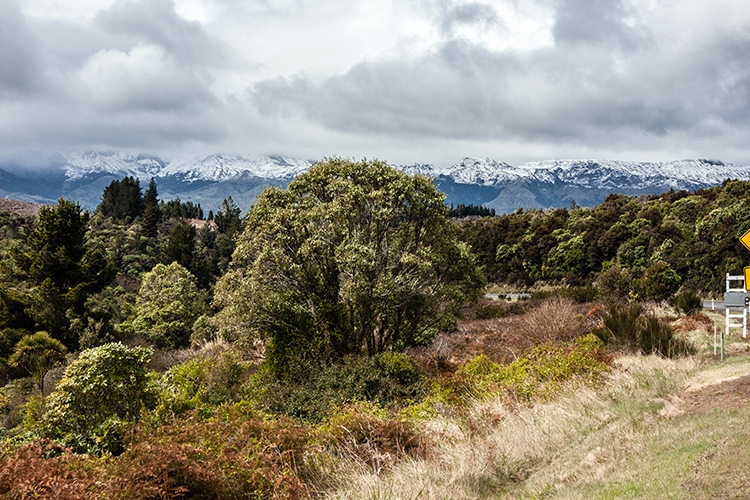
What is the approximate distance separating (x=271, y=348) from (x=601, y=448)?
1117 cm

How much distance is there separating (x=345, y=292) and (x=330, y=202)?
120 inches

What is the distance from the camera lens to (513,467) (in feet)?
21.1

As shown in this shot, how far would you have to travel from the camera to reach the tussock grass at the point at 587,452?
4.82 metres

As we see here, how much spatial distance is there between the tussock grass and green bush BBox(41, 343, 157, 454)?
13.8ft

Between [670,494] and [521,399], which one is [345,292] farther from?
[670,494]

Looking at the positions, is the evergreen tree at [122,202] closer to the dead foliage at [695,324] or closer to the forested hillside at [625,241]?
the forested hillside at [625,241]

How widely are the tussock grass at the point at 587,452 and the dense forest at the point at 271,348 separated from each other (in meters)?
0.88

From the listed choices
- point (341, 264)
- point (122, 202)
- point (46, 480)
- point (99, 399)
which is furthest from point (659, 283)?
point (122, 202)

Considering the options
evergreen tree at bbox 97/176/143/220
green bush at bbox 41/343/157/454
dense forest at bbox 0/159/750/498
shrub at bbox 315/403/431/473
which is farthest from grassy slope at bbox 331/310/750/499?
evergreen tree at bbox 97/176/143/220

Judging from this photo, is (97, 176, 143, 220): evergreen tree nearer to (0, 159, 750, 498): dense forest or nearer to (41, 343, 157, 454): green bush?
(0, 159, 750, 498): dense forest

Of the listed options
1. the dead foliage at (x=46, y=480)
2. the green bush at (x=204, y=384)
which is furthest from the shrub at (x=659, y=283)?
the dead foliage at (x=46, y=480)

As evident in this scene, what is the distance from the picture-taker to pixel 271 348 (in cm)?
1577

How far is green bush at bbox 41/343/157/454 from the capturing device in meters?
8.09

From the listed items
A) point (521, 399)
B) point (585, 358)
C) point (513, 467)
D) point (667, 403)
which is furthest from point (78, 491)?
point (585, 358)
